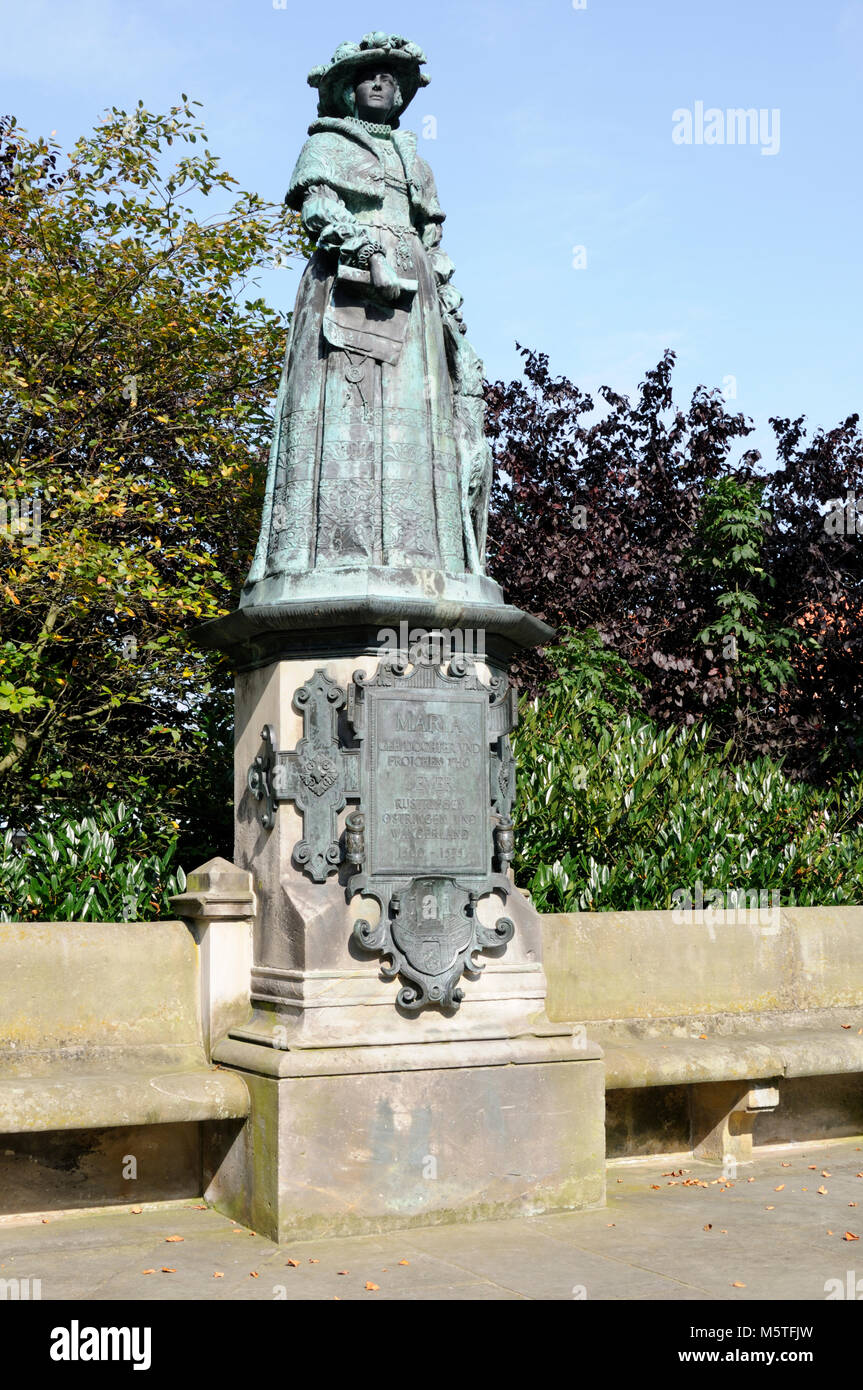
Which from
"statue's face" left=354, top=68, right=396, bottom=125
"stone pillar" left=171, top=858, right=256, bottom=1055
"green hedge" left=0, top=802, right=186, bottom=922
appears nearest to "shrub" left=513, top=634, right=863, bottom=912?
"green hedge" left=0, top=802, right=186, bottom=922

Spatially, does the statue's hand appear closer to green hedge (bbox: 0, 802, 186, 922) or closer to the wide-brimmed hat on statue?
the wide-brimmed hat on statue

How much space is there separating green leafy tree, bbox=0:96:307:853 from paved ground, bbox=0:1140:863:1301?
4431 mm

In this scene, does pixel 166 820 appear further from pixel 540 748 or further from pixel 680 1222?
pixel 680 1222

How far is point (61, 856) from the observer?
27.0 ft

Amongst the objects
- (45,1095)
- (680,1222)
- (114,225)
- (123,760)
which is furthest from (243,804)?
(114,225)

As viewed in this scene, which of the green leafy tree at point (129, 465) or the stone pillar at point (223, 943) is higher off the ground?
the green leafy tree at point (129, 465)

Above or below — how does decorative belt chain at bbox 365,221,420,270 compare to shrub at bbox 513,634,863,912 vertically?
above

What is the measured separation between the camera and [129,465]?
36.9 ft

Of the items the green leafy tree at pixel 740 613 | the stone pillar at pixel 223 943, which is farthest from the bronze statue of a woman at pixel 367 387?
the green leafy tree at pixel 740 613

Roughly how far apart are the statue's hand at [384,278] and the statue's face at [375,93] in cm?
87

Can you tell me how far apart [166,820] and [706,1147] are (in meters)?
4.63

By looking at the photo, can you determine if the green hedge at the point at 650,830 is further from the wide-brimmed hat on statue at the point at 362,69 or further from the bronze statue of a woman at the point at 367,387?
the wide-brimmed hat on statue at the point at 362,69

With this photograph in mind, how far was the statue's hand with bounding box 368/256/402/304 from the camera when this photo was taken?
21.3 ft

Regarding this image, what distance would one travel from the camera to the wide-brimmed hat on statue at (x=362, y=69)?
6797mm
